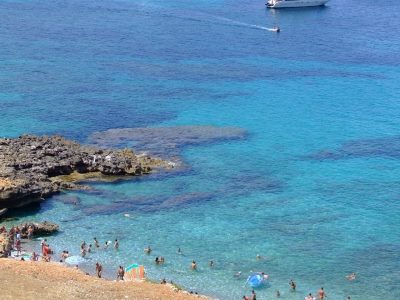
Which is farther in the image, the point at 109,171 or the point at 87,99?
the point at 87,99

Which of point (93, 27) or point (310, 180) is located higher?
point (93, 27)

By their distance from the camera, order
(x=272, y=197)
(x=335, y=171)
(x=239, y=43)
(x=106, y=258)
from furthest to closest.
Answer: (x=239, y=43) < (x=335, y=171) < (x=272, y=197) < (x=106, y=258)

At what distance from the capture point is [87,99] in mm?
122000

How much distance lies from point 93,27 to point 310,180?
288ft

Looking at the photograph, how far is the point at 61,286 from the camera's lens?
2263 inches

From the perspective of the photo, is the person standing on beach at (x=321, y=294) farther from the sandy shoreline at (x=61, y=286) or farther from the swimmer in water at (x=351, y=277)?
the sandy shoreline at (x=61, y=286)

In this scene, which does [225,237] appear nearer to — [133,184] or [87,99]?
[133,184]

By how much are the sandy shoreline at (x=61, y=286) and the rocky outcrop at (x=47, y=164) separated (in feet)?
54.2

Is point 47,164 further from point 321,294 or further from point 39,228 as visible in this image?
point 321,294

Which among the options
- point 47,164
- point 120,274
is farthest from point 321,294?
point 47,164

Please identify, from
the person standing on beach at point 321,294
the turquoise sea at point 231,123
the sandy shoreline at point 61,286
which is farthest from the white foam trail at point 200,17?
the sandy shoreline at point 61,286

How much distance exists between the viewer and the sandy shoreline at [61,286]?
54.1 m

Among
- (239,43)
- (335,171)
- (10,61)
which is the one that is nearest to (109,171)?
(335,171)

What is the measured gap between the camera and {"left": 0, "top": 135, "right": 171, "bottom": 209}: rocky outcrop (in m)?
82.9
